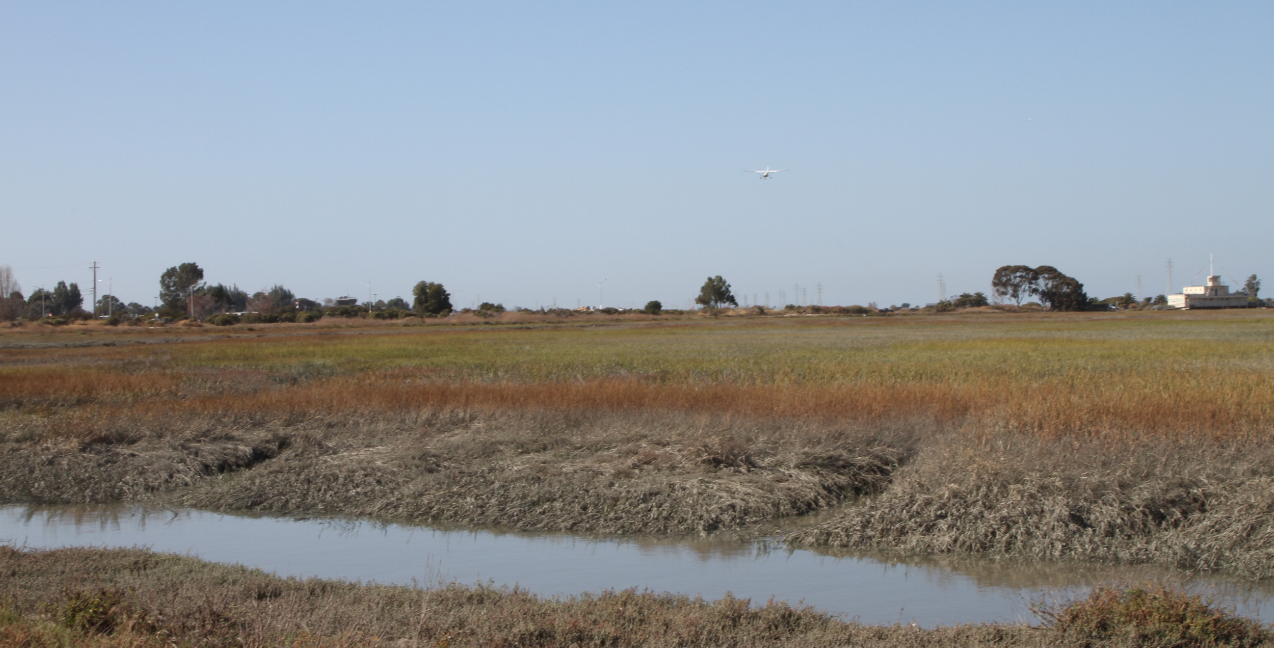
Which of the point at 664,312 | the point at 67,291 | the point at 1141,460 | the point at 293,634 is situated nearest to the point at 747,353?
the point at 1141,460

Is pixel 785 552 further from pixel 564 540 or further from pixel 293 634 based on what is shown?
pixel 293 634

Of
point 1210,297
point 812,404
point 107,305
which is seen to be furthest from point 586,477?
point 107,305

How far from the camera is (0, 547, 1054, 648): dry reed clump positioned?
588 centimetres

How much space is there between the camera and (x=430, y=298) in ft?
425

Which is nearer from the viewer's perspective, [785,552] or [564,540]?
[785,552]

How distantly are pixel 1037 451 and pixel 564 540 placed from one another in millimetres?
6091

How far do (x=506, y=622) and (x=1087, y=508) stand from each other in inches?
267

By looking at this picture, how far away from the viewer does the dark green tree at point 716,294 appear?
518 ft

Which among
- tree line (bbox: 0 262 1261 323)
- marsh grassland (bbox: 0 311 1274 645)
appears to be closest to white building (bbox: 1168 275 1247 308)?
tree line (bbox: 0 262 1261 323)

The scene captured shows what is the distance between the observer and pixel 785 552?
393 inches

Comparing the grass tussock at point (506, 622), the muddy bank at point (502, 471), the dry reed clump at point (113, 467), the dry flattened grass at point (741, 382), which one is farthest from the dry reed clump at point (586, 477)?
the grass tussock at point (506, 622)

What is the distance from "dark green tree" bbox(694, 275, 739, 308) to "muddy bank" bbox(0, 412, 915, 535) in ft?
468

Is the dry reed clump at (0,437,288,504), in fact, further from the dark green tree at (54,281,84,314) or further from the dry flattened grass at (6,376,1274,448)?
the dark green tree at (54,281,84,314)

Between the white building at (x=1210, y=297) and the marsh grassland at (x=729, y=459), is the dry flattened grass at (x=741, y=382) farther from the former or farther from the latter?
the white building at (x=1210, y=297)
